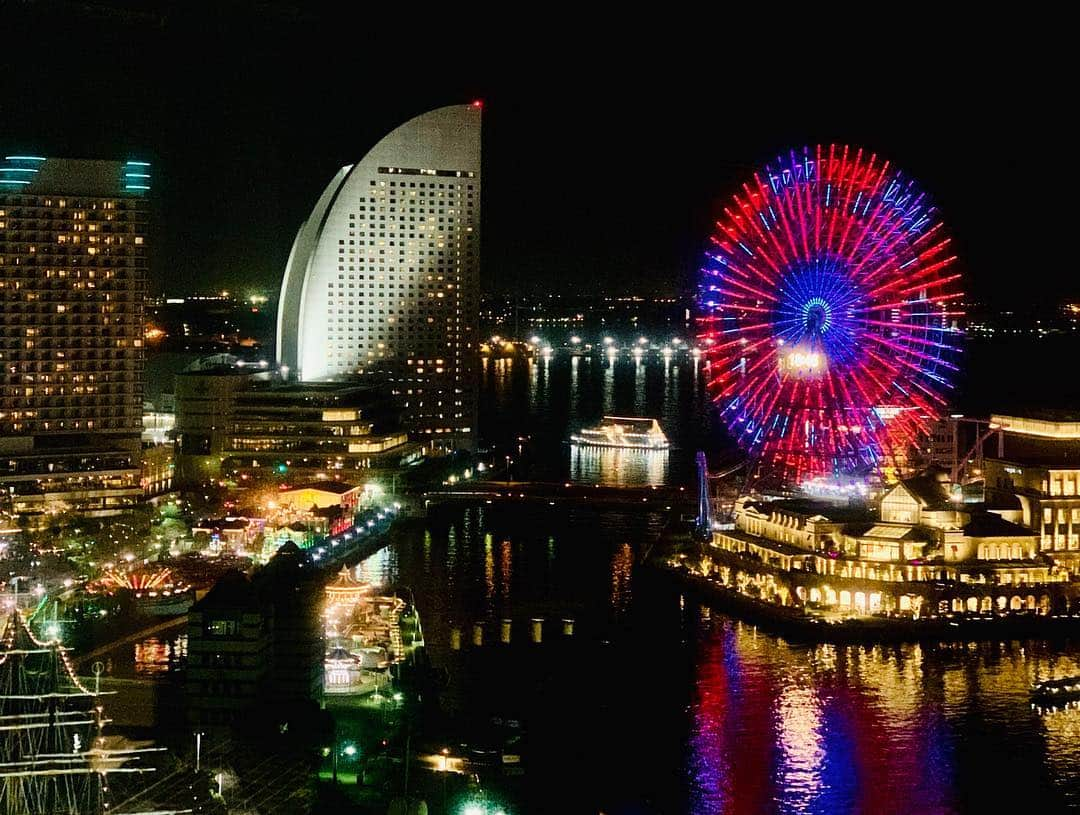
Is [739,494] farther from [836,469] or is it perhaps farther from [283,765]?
[283,765]

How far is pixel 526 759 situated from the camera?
1313cm

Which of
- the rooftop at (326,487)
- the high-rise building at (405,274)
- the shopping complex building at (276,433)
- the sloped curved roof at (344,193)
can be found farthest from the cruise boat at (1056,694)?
the sloped curved roof at (344,193)

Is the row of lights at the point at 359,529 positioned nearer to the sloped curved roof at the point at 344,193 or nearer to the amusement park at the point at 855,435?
the amusement park at the point at 855,435

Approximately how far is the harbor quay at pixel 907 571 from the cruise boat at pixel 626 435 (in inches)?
670

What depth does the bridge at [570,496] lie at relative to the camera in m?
25.8

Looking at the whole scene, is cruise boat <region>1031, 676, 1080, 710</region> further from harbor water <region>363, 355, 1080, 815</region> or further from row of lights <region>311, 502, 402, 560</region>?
row of lights <region>311, 502, 402, 560</region>

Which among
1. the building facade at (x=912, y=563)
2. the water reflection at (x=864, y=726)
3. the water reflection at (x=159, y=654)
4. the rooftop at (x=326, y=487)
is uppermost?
the rooftop at (x=326, y=487)

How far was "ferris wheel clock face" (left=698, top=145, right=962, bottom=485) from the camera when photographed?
19562 millimetres

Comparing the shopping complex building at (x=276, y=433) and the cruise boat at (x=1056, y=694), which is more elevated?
the shopping complex building at (x=276, y=433)

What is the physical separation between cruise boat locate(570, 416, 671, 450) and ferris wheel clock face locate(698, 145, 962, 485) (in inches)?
650

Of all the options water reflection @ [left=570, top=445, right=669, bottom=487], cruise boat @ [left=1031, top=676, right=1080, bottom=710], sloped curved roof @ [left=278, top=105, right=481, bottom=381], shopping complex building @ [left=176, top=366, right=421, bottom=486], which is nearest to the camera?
cruise boat @ [left=1031, top=676, right=1080, bottom=710]

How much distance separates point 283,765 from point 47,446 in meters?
11.7

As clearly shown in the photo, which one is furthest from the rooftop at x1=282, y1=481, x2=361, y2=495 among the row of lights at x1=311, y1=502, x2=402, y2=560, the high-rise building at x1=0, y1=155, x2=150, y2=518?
the high-rise building at x1=0, y1=155, x2=150, y2=518

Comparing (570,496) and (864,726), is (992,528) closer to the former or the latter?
(864,726)
